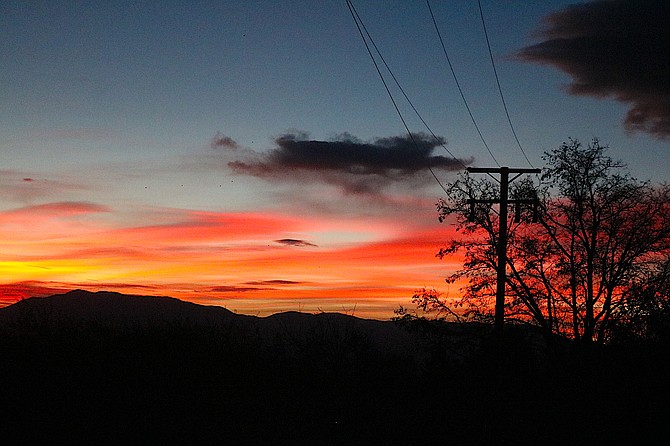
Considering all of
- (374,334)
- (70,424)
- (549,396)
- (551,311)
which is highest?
(551,311)

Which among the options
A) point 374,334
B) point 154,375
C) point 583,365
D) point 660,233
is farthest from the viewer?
point 660,233

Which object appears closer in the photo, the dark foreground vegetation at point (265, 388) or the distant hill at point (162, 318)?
the dark foreground vegetation at point (265, 388)

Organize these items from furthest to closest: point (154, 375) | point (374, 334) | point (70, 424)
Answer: point (374, 334), point (154, 375), point (70, 424)

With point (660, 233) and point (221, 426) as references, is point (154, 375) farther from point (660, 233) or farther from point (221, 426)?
point (660, 233)

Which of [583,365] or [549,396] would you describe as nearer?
[549,396]

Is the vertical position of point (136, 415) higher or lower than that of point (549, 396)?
lower

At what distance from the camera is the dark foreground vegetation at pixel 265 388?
49.5 ft

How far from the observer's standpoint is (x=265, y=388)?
18.9m

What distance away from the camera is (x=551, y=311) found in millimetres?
33656

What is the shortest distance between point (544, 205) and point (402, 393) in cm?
1681

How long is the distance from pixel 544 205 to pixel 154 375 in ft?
72.8

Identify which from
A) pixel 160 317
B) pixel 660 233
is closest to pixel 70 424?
pixel 160 317

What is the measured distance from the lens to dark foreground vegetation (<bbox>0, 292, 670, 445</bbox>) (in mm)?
15102

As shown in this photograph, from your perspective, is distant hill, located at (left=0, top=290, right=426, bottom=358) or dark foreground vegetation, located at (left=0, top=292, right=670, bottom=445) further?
distant hill, located at (left=0, top=290, right=426, bottom=358)
